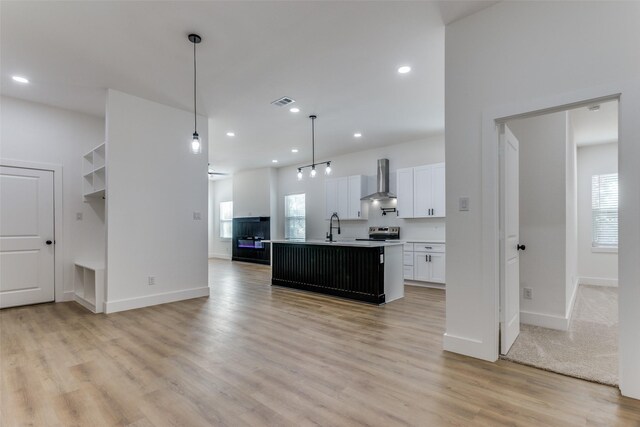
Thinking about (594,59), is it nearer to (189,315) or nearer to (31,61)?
(189,315)

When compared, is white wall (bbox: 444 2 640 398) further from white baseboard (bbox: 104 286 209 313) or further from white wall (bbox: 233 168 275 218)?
white wall (bbox: 233 168 275 218)

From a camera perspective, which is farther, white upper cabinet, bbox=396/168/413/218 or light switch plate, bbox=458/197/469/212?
Answer: white upper cabinet, bbox=396/168/413/218

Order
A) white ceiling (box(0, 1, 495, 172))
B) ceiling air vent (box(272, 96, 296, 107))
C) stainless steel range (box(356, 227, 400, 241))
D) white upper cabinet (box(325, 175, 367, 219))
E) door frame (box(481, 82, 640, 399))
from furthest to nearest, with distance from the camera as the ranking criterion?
white upper cabinet (box(325, 175, 367, 219)) → stainless steel range (box(356, 227, 400, 241)) → ceiling air vent (box(272, 96, 296, 107)) → white ceiling (box(0, 1, 495, 172)) → door frame (box(481, 82, 640, 399))

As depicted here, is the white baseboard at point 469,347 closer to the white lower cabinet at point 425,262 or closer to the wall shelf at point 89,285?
the white lower cabinet at point 425,262

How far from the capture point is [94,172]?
4.71 meters

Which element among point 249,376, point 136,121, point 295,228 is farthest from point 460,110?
point 295,228

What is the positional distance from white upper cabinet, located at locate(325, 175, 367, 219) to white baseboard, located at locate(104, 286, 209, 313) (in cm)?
371

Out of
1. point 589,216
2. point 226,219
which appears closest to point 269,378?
point 589,216

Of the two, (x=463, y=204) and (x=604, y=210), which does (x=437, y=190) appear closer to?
(x=604, y=210)

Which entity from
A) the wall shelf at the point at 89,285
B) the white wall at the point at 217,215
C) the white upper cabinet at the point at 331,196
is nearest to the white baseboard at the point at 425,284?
the white upper cabinet at the point at 331,196

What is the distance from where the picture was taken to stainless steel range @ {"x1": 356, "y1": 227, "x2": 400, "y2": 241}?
22.5ft

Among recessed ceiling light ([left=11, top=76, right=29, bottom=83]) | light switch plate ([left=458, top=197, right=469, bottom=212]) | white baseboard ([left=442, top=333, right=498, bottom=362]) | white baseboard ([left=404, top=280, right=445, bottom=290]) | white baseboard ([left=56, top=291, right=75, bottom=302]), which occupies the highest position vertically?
recessed ceiling light ([left=11, top=76, right=29, bottom=83])

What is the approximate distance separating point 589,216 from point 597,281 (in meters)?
1.26

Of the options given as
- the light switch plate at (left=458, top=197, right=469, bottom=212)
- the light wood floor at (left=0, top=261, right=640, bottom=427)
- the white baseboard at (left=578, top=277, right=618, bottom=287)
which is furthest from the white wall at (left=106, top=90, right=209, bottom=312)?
the white baseboard at (left=578, top=277, right=618, bottom=287)
